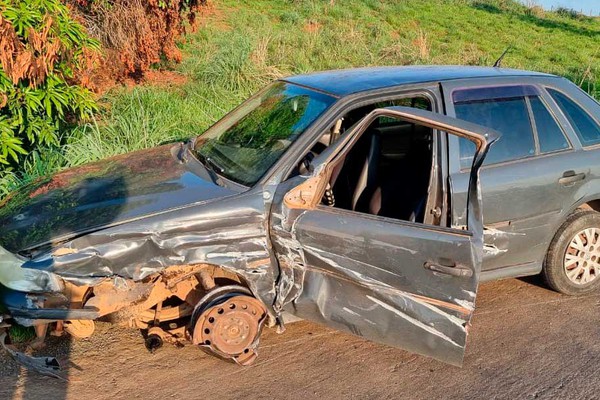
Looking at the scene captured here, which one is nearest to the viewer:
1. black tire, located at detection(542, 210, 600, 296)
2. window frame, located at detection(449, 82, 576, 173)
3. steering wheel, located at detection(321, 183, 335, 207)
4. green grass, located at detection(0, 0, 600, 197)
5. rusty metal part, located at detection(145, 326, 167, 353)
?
rusty metal part, located at detection(145, 326, 167, 353)

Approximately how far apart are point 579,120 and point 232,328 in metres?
3.13

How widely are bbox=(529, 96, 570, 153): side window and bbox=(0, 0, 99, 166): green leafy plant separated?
4275 mm

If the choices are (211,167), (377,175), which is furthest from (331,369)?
(211,167)

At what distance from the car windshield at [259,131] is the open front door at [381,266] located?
0.33 metres

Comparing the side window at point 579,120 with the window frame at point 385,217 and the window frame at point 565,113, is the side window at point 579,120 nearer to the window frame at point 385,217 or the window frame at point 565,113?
the window frame at point 565,113

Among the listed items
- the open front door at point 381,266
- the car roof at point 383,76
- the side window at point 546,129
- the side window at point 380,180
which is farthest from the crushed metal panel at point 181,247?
the side window at point 546,129

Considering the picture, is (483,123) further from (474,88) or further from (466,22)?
(466,22)

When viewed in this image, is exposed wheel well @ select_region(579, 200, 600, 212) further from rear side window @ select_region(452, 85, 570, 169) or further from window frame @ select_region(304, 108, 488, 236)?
window frame @ select_region(304, 108, 488, 236)

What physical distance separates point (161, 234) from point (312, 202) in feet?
2.94

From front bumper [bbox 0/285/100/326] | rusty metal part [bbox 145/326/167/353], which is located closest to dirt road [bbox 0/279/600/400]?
rusty metal part [bbox 145/326/167/353]

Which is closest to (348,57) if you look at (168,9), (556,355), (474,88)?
(168,9)

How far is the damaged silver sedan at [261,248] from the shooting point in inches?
125

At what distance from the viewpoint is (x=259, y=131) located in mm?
4031

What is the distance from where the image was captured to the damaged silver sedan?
3.17 metres
